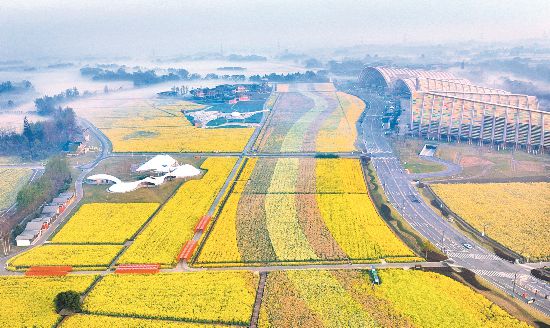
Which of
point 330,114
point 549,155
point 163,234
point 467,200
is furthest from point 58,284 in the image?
→ point 330,114

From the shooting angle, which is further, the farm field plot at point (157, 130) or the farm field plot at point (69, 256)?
the farm field plot at point (157, 130)

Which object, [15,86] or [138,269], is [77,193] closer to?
[138,269]

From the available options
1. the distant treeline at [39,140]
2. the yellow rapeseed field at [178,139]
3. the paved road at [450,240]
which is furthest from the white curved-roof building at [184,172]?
the distant treeline at [39,140]

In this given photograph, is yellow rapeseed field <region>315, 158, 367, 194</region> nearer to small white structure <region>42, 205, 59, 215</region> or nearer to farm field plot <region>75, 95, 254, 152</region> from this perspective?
farm field plot <region>75, 95, 254, 152</region>

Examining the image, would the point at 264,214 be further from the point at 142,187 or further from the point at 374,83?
the point at 374,83

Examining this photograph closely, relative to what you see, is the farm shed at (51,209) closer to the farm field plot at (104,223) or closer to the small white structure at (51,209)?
the small white structure at (51,209)

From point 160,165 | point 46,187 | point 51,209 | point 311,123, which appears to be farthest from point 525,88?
point 51,209
